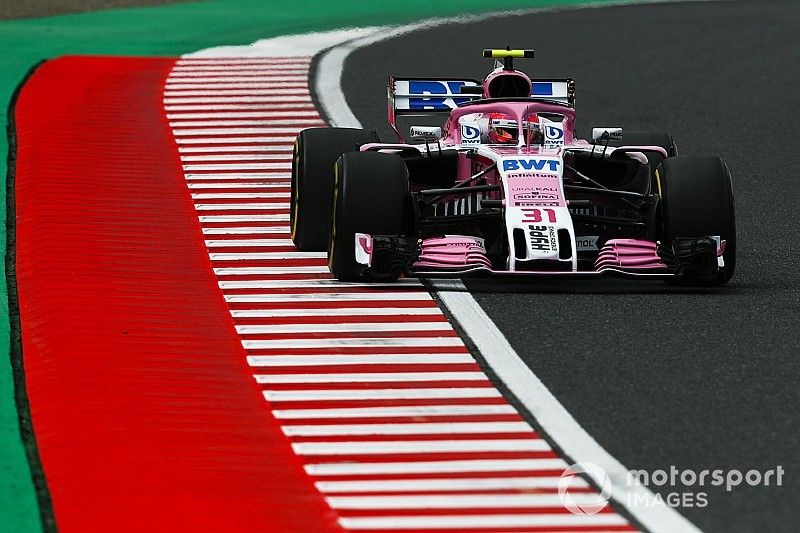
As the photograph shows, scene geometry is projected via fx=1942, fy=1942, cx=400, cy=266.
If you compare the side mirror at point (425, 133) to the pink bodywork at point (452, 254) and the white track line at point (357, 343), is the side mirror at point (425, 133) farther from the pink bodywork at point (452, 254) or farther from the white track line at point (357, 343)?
the white track line at point (357, 343)

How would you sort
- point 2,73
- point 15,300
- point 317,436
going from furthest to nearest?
point 2,73, point 15,300, point 317,436

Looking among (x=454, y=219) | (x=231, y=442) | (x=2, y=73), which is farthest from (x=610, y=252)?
(x=2, y=73)

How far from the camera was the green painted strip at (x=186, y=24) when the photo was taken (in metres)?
24.6

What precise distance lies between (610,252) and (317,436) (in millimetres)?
3732

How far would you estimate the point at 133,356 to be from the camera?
11.6 meters

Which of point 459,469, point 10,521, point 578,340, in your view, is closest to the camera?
point 10,521

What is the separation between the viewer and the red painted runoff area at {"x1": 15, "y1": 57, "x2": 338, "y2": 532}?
29.2ft

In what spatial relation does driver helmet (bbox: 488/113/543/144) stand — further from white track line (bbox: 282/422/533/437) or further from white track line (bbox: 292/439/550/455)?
white track line (bbox: 292/439/550/455)

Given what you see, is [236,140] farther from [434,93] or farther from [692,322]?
[692,322]

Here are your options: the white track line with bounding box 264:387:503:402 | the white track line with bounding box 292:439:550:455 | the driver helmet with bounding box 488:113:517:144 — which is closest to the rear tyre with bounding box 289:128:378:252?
the driver helmet with bounding box 488:113:517:144

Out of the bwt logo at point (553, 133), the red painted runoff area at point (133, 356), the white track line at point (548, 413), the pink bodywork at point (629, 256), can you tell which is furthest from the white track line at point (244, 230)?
the pink bodywork at point (629, 256)

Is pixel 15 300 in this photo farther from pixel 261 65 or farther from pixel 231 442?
pixel 261 65

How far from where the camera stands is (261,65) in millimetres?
23953

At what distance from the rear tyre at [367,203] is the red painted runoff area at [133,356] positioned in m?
0.95
